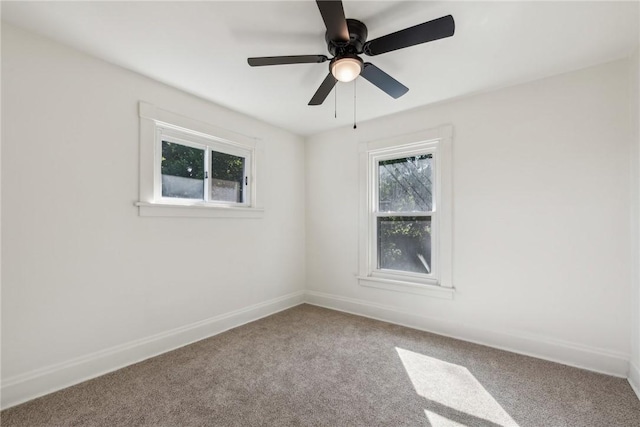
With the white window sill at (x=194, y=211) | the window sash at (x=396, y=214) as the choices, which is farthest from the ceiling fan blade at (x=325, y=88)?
the white window sill at (x=194, y=211)

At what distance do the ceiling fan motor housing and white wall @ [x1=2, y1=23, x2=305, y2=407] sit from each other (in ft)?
5.47

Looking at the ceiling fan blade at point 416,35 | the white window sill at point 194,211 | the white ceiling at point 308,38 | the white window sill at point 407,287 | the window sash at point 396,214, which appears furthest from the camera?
the window sash at point 396,214

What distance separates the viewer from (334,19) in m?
1.45

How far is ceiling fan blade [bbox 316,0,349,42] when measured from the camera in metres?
1.33

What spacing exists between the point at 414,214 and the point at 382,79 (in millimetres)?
1626

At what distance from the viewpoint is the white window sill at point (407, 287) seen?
2895 millimetres

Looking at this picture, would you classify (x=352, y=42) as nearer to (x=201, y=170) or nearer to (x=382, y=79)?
(x=382, y=79)

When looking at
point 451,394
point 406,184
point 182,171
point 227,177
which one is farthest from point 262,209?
point 451,394

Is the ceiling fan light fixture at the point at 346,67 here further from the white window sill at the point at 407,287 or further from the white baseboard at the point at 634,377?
the white baseboard at the point at 634,377

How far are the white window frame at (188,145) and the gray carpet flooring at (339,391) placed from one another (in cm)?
127

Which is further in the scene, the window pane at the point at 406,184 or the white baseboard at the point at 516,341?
the window pane at the point at 406,184

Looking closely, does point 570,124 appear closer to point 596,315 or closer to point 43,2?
point 596,315

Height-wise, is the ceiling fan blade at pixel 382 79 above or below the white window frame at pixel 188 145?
above

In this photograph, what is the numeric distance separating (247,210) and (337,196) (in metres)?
1.17
